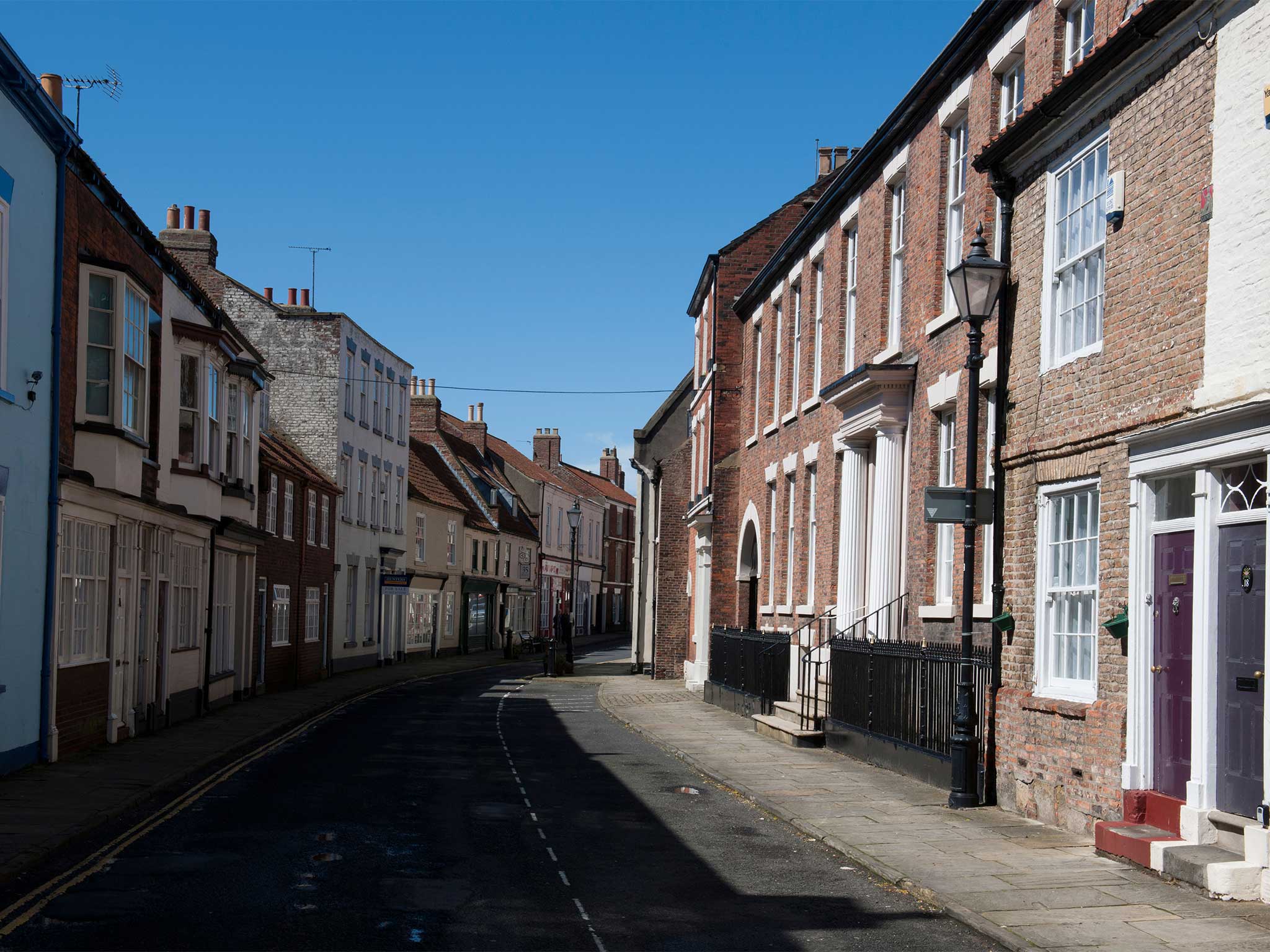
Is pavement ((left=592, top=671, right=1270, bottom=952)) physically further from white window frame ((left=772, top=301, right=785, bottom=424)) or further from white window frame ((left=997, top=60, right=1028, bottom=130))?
white window frame ((left=772, top=301, right=785, bottom=424))

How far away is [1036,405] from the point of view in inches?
501

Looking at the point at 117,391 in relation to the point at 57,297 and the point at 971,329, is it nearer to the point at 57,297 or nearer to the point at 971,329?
the point at 57,297

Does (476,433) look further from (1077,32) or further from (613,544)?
(1077,32)

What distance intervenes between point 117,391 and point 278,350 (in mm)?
21980

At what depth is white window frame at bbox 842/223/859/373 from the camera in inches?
848

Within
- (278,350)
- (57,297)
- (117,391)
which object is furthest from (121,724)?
(278,350)

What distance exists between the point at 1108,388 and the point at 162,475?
47.3 ft

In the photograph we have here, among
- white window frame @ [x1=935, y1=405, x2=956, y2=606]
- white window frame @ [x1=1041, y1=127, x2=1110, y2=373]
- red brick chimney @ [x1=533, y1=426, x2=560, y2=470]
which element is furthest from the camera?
red brick chimney @ [x1=533, y1=426, x2=560, y2=470]

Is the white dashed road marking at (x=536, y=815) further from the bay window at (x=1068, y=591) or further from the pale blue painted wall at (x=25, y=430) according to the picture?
the pale blue painted wall at (x=25, y=430)

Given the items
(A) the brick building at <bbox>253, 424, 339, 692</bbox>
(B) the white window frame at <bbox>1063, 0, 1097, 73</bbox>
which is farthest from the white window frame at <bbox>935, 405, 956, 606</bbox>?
(A) the brick building at <bbox>253, 424, 339, 692</bbox>

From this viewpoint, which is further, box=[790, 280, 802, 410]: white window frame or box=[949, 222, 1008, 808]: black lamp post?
box=[790, 280, 802, 410]: white window frame

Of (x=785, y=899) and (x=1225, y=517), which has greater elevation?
(x=1225, y=517)

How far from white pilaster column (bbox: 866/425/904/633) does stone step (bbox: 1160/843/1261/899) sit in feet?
30.3

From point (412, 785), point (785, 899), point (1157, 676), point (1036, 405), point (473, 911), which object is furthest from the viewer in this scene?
point (412, 785)
